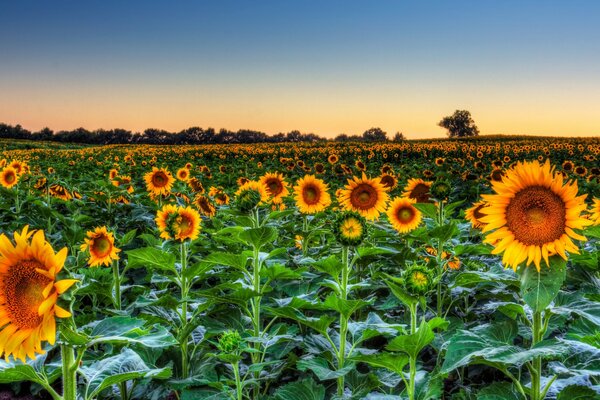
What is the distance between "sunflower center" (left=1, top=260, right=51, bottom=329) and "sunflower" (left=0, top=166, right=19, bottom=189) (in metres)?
6.76

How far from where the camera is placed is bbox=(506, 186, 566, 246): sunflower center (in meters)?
1.88

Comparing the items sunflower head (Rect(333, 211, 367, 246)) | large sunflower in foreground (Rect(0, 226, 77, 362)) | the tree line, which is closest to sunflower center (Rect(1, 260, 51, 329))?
large sunflower in foreground (Rect(0, 226, 77, 362))

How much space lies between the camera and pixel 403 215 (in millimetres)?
4855

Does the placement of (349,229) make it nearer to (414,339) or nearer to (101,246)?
(414,339)

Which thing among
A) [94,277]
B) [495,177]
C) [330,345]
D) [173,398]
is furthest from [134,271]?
[495,177]

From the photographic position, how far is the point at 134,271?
5.03m

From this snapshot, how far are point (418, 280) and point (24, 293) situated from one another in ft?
4.78

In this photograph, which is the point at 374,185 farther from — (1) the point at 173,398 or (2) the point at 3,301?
(2) the point at 3,301

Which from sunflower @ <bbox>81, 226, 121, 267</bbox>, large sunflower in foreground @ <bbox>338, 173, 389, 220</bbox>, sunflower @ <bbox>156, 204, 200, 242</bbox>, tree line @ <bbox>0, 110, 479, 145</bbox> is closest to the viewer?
sunflower @ <bbox>156, 204, 200, 242</bbox>

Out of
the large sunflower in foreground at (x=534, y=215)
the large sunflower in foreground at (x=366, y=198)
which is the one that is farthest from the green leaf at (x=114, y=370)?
the large sunflower in foreground at (x=366, y=198)

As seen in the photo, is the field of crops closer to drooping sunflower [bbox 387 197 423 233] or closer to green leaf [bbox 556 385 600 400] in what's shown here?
green leaf [bbox 556 385 600 400]

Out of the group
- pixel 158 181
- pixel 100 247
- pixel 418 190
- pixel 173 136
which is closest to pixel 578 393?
pixel 100 247

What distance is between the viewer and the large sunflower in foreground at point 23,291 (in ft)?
5.08

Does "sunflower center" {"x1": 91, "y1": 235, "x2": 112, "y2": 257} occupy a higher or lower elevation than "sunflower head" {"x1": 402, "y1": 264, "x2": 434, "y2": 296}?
lower
